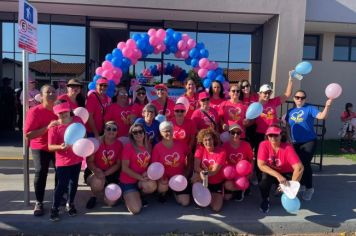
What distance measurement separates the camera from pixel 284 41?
10.3m

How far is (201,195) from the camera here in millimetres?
4691

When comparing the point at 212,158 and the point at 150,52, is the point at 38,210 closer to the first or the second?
the point at 212,158

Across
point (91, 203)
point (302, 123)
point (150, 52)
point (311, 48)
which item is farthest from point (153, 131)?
point (311, 48)

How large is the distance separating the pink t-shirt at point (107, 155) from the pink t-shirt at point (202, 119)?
4.29ft

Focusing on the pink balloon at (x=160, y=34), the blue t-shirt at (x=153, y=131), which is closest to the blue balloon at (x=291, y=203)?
the blue t-shirt at (x=153, y=131)

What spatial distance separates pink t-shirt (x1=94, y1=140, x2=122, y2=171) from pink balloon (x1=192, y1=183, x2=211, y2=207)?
3.98 ft

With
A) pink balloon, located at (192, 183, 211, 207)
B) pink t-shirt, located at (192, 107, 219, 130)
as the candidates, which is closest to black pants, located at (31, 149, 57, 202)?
pink balloon, located at (192, 183, 211, 207)

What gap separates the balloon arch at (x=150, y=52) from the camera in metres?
6.72

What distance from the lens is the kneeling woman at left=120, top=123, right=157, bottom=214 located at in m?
4.76

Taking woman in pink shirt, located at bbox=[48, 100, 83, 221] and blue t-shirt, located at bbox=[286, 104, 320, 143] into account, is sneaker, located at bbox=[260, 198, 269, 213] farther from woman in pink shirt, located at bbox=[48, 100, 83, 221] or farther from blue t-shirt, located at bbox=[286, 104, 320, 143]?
woman in pink shirt, located at bbox=[48, 100, 83, 221]

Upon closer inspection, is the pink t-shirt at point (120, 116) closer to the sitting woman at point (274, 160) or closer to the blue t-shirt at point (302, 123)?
the sitting woman at point (274, 160)

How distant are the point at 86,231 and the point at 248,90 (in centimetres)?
350

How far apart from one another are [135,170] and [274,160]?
6.60 feet

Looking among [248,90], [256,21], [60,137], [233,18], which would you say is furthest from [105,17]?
[60,137]
